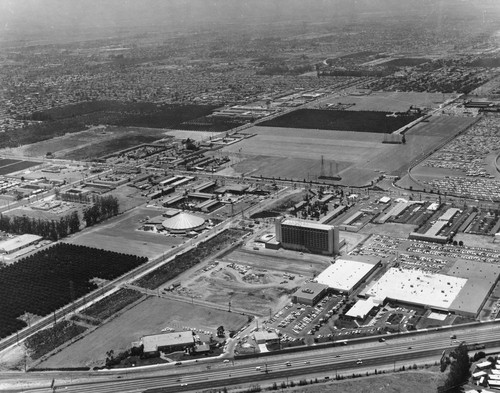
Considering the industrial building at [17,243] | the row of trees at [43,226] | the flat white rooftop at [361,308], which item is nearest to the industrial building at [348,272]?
the flat white rooftop at [361,308]

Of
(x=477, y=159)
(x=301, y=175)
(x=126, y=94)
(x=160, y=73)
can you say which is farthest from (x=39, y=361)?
(x=160, y=73)

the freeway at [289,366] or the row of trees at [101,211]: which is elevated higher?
the row of trees at [101,211]

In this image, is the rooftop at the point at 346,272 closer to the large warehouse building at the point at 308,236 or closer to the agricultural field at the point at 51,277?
the large warehouse building at the point at 308,236

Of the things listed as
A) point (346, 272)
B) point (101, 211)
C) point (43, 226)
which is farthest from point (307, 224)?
point (43, 226)

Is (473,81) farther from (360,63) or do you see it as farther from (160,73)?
(160,73)

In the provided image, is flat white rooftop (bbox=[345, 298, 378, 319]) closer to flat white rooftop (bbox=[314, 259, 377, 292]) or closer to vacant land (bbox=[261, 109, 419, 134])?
flat white rooftop (bbox=[314, 259, 377, 292])

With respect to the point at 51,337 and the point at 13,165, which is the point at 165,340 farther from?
the point at 13,165

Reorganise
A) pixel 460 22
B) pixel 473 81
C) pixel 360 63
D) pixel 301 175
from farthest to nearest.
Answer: pixel 460 22, pixel 360 63, pixel 473 81, pixel 301 175
